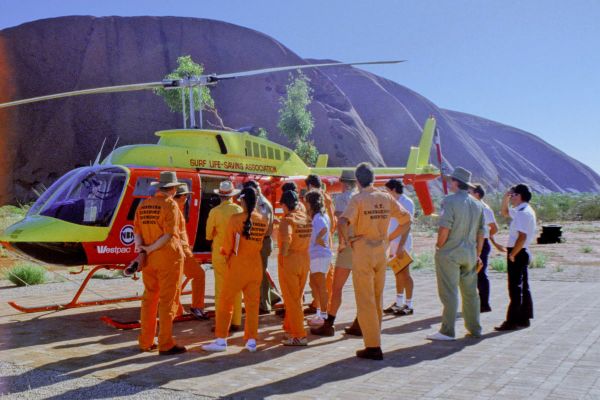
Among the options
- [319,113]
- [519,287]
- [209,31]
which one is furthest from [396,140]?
[519,287]

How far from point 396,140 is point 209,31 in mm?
28480

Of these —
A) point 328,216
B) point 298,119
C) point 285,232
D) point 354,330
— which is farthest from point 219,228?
point 298,119

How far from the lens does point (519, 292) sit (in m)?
7.59

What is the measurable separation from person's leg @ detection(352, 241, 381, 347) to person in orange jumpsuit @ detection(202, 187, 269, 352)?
1153mm

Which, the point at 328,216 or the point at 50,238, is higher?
the point at 328,216

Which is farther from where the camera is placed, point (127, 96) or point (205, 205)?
point (127, 96)

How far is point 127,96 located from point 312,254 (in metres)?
59.4

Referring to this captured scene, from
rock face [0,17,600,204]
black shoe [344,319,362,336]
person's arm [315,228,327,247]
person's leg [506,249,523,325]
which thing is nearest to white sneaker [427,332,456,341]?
black shoe [344,319,362,336]

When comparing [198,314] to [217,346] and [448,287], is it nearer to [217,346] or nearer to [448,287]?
[217,346]

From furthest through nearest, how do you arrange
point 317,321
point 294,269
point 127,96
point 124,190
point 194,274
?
point 127,96, point 124,190, point 194,274, point 317,321, point 294,269

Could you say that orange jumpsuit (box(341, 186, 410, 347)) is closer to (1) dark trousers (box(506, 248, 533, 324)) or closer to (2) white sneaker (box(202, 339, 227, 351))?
(2) white sneaker (box(202, 339, 227, 351))

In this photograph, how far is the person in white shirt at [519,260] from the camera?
24.5ft

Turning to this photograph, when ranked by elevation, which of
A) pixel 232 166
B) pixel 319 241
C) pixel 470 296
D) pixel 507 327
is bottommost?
pixel 507 327

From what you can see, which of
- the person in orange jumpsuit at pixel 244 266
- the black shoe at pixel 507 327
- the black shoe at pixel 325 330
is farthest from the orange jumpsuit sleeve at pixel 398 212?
A: the black shoe at pixel 507 327
